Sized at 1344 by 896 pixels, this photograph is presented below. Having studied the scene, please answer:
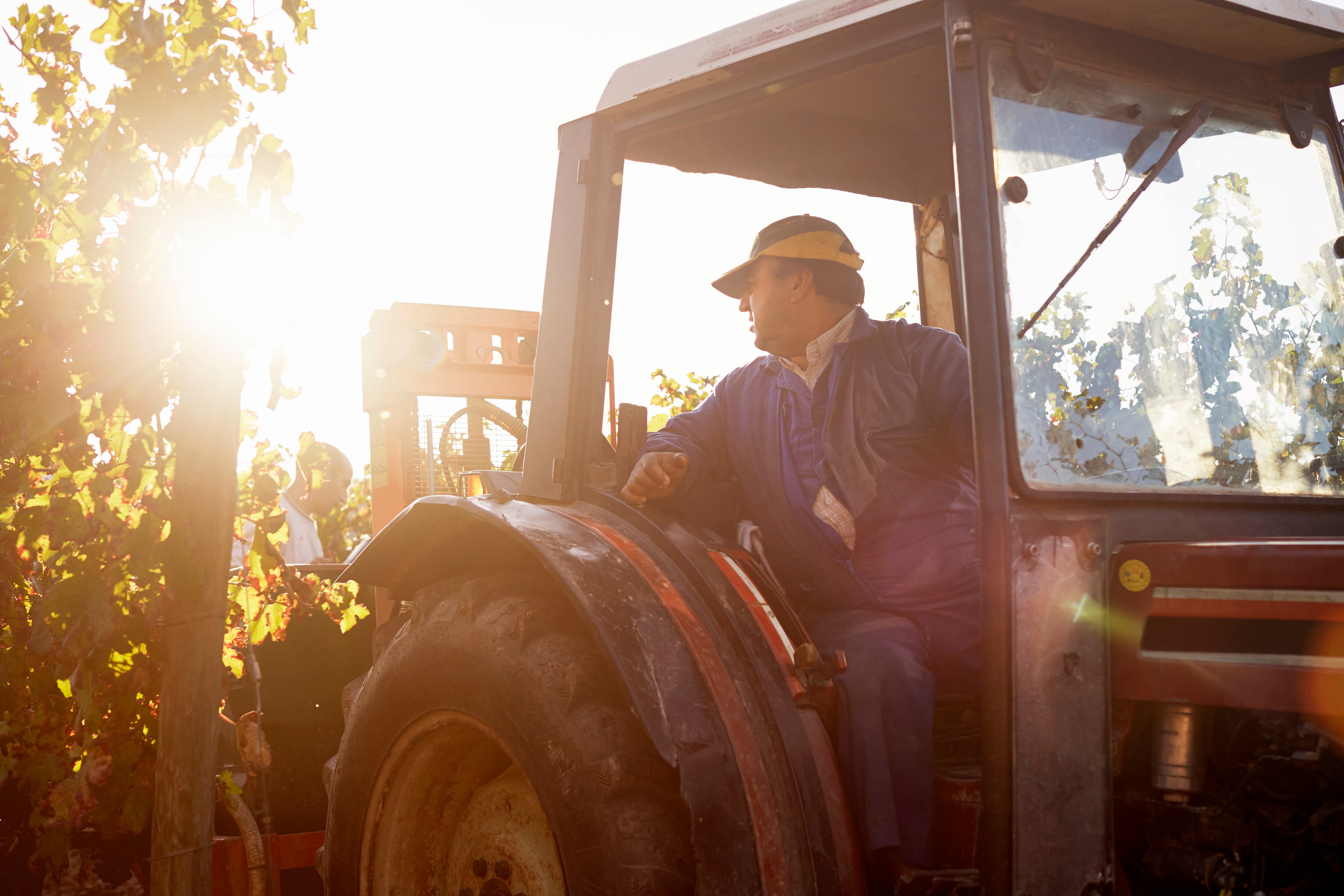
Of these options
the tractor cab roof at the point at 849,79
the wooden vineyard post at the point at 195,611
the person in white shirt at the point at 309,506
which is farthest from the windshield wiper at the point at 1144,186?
the person in white shirt at the point at 309,506

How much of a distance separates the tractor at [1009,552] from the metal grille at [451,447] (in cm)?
314

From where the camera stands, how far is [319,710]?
393 centimetres

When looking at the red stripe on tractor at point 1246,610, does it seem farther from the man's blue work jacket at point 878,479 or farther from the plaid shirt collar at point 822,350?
the plaid shirt collar at point 822,350

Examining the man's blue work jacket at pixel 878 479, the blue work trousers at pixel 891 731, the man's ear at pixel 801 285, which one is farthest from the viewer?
the man's ear at pixel 801 285

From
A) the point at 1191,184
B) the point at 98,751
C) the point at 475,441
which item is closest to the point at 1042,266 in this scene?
the point at 1191,184

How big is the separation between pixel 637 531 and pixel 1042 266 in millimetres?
1019

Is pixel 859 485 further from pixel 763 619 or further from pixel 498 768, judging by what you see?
pixel 498 768

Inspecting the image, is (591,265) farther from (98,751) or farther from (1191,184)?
(98,751)

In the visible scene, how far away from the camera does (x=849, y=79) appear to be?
2.70 m

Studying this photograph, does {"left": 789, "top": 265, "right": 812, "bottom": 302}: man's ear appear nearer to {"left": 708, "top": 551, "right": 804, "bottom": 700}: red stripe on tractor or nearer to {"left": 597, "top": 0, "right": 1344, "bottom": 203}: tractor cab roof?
{"left": 597, "top": 0, "right": 1344, "bottom": 203}: tractor cab roof

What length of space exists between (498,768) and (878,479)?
1.12m

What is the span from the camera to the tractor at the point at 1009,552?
1.86 m

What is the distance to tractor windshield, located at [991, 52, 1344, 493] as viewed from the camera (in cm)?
207

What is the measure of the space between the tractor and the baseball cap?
0.81ft
